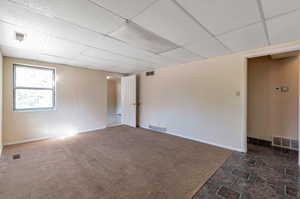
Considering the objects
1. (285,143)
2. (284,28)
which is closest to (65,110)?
(284,28)

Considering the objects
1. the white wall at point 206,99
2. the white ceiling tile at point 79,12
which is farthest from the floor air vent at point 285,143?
the white ceiling tile at point 79,12

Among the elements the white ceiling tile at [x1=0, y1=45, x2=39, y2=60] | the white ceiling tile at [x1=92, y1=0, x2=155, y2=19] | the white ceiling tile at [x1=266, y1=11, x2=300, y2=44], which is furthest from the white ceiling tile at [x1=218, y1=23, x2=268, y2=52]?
the white ceiling tile at [x1=0, y1=45, x2=39, y2=60]

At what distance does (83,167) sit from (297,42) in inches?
180

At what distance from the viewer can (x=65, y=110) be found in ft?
14.7

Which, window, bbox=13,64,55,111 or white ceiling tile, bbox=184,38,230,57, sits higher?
white ceiling tile, bbox=184,38,230,57

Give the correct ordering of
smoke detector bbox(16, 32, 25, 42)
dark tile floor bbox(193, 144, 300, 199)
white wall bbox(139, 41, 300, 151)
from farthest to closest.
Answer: white wall bbox(139, 41, 300, 151)
smoke detector bbox(16, 32, 25, 42)
dark tile floor bbox(193, 144, 300, 199)

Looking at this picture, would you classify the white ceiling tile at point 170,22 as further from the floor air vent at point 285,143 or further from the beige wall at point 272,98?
the floor air vent at point 285,143

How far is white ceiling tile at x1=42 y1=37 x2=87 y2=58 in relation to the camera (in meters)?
2.58

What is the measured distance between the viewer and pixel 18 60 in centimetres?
366

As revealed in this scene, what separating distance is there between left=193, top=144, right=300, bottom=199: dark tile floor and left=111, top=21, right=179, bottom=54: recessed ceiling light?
250cm

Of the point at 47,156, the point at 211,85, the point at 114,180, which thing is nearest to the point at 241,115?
the point at 211,85

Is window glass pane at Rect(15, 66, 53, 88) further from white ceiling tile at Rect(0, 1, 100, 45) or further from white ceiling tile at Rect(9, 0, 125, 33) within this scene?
white ceiling tile at Rect(9, 0, 125, 33)

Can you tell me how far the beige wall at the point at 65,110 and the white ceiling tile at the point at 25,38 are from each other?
1275 millimetres

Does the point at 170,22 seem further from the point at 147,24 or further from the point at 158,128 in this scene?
the point at 158,128
